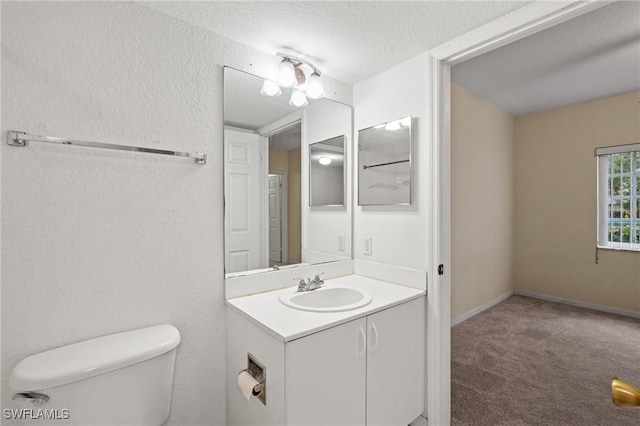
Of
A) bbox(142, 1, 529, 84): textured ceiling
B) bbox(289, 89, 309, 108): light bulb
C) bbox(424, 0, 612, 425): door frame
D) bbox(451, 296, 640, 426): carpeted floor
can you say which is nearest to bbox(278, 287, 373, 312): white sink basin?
bbox(424, 0, 612, 425): door frame

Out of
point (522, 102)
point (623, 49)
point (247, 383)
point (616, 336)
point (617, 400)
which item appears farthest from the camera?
point (522, 102)

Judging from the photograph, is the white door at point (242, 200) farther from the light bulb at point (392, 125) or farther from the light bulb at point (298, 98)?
the light bulb at point (392, 125)

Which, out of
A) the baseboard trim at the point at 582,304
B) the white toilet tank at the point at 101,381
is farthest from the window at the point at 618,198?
the white toilet tank at the point at 101,381

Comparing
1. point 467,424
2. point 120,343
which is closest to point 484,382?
point 467,424

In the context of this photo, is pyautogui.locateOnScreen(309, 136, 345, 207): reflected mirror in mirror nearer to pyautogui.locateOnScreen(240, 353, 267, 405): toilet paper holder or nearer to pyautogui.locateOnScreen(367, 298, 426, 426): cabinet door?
pyautogui.locateOnScreen(367, 298, 426, 426): cabinet door

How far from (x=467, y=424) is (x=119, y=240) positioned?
2.10 meters

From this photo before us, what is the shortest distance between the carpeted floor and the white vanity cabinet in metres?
0.51

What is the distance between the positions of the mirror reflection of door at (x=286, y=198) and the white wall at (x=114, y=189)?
0.34m

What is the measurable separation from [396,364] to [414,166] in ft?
3.61

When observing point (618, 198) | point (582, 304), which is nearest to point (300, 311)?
point (582, 304)

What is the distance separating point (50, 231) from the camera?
3.60ft

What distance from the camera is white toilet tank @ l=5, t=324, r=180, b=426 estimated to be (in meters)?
0.94

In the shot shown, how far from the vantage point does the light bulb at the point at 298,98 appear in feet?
5.89

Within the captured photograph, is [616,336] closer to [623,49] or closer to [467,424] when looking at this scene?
[467,424]
